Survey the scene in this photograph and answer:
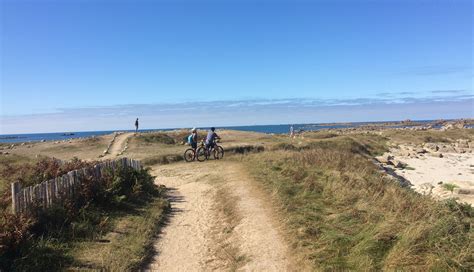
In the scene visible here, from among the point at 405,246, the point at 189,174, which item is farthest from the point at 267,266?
the point at 189,174

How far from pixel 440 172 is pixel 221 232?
26.2 meters

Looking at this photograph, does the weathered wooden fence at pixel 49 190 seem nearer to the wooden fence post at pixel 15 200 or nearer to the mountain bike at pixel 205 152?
the wooden fence post at pixel 15 200

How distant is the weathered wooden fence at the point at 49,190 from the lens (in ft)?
28.0

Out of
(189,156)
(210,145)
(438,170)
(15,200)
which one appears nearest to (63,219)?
(15,200)

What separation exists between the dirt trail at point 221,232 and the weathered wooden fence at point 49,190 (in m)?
2.76

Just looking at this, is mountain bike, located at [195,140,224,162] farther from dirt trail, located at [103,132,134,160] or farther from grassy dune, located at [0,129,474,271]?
grassy dune, located at [0,129,474,271]

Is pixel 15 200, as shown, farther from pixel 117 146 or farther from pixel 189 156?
pixel 117 146

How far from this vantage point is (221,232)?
10375mm

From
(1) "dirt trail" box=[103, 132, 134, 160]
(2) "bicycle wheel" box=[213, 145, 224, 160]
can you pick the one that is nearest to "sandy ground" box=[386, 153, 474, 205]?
(2) "bicycle wheel" box=[213, 145, 224, 160]

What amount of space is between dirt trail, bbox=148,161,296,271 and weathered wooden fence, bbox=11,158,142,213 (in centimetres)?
276

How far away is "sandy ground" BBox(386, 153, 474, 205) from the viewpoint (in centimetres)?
2249

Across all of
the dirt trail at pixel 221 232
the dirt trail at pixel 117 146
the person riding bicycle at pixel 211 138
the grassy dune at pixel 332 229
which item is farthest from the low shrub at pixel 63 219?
the dirt trail at pixel 117 146

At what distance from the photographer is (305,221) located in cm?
953

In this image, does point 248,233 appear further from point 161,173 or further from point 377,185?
point 161,173
